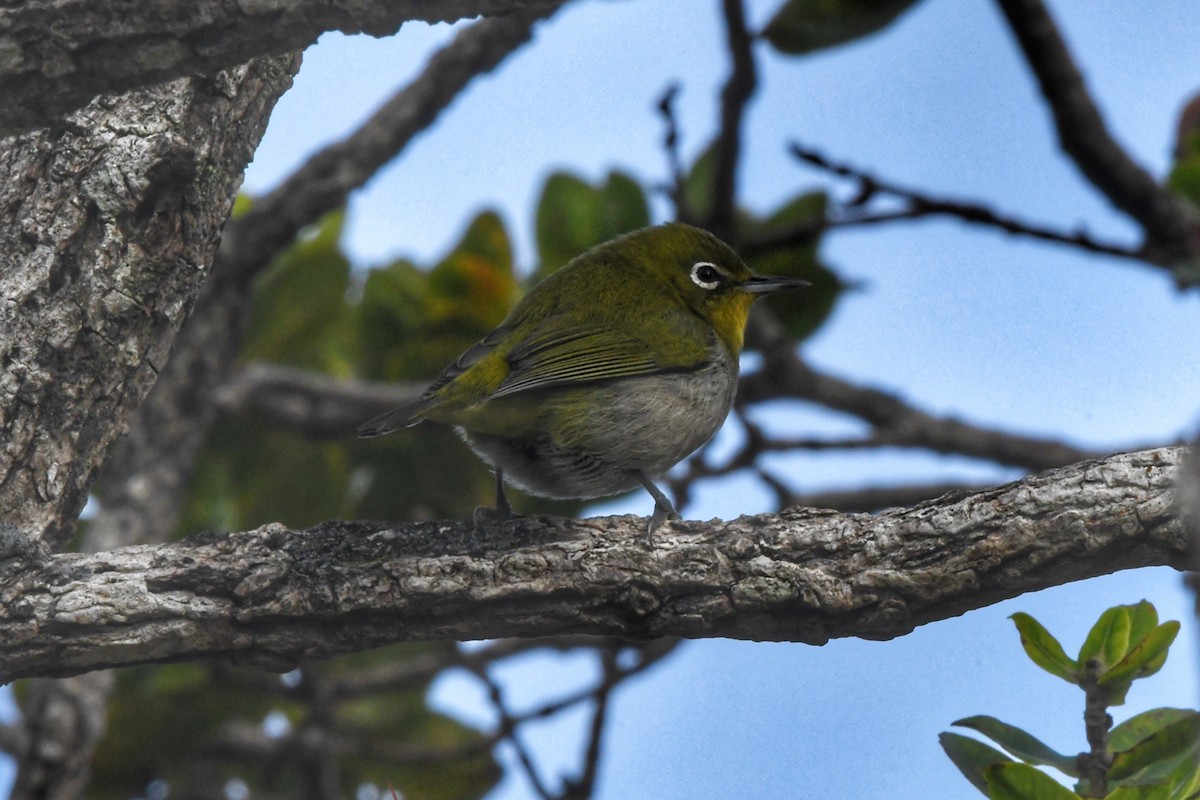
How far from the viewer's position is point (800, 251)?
6707mm

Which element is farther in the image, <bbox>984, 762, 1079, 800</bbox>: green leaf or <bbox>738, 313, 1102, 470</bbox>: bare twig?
<bbox>738, 313, 1102, 470</bbox>: bare twig

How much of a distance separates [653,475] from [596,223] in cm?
225

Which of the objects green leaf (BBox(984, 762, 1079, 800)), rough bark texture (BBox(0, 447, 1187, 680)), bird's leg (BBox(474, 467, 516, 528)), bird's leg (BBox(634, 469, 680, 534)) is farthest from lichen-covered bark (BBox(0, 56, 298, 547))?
green leaf (BBox(984, 762, 1079, 800))

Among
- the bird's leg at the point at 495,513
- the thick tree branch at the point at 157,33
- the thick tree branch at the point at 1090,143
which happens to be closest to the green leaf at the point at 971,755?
the bird's leg at the point at 495,513

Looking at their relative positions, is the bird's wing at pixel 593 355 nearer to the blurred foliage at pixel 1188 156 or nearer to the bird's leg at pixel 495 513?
the bird's leg at pixel 495 513

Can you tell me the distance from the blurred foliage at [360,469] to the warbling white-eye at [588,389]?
1.17 meters

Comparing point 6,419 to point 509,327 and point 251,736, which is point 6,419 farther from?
point 251,736

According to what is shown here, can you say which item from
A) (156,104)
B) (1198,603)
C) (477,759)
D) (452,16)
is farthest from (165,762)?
(1198,603)

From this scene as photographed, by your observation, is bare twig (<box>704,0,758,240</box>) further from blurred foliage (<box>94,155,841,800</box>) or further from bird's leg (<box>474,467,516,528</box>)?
bird's leg (<box>474,467,516,528</box>)

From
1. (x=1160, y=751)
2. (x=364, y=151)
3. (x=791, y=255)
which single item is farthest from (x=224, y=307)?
(x=1160, y=751)

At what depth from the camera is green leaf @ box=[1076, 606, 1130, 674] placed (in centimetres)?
282

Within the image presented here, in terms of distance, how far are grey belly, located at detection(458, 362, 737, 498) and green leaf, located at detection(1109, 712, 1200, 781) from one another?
7.41 feet

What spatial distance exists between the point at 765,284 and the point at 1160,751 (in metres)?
3.42

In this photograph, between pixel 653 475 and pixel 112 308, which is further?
pixel 653 475
